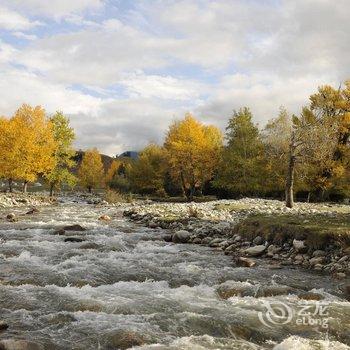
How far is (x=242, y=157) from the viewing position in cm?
5175

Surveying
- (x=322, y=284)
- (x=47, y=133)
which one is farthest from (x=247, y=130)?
(x=322, y=284)

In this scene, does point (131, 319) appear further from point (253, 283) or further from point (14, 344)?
point (253, 283)

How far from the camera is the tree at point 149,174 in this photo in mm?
69125

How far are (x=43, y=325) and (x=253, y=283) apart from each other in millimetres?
6408

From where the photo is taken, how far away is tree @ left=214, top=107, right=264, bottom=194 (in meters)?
50.7

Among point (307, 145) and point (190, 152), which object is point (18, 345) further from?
point (190, 152)

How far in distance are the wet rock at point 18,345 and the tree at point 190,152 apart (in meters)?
46.8

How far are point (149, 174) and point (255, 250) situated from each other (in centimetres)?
5302

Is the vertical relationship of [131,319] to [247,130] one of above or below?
below

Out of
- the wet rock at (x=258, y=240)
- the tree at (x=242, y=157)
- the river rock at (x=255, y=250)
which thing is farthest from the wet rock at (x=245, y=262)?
the tree at (x=242, y=157)

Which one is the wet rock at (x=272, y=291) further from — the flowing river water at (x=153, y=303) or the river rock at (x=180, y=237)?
the river rock at (x=180, y=237)

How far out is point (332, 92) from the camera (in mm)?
46719

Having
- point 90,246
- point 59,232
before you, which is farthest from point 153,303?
point 59,232

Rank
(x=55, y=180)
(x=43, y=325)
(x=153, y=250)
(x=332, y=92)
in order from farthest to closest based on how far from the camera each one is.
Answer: (x=55, y=180) < (x=332, y=92) < (x=153, y=250) < (x=43, y=325)
